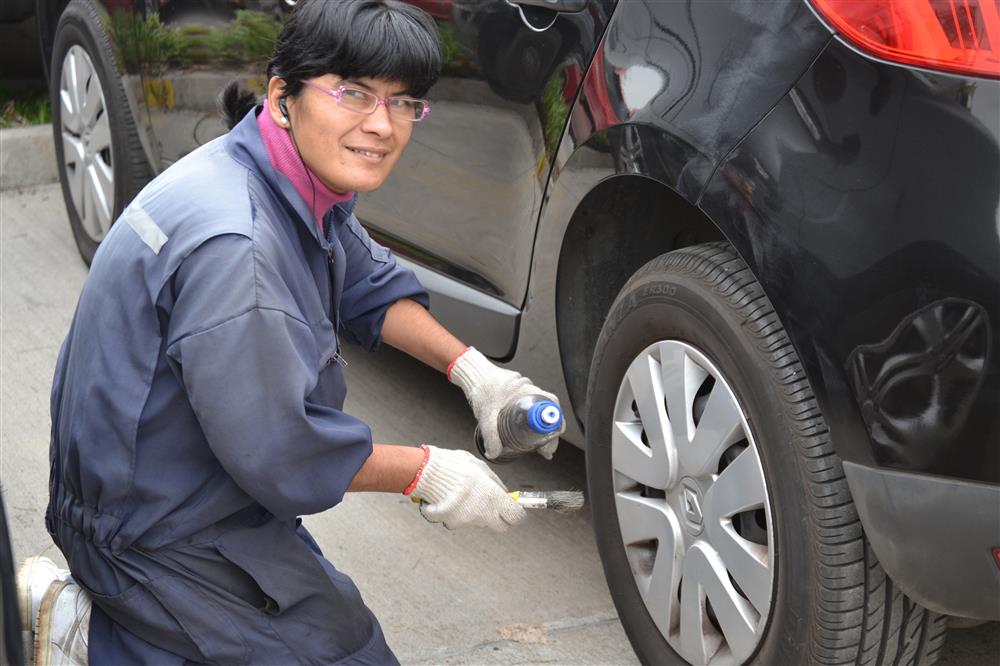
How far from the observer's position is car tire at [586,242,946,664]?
1.91 metres

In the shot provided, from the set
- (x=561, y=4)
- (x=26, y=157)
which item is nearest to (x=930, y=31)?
(x=561, y=4)

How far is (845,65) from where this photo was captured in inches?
70.7

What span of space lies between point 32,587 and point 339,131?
0.81 metres

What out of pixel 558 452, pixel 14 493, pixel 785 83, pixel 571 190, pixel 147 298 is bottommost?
pixel 14 493

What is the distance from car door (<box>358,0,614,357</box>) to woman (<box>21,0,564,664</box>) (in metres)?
0.57

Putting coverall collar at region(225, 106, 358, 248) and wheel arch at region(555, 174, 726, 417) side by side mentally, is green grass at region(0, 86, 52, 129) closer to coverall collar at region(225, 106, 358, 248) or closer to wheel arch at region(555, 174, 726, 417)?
wheel arch at region(555, 174, 726, 417)

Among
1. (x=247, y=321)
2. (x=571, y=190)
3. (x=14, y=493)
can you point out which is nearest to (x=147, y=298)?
(x=247, y=321)

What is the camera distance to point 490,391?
86.8 inches

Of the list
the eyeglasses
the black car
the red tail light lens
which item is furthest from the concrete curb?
the red tail light lens

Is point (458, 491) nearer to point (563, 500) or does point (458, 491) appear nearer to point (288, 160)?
point (563, 500)

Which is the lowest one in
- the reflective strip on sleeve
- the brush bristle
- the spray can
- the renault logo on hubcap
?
the brush bristle

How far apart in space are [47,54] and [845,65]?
11.6 feet

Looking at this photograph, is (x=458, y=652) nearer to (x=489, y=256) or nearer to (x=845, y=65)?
(x=489, y=256)

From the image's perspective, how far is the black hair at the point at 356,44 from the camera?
5.86ft
